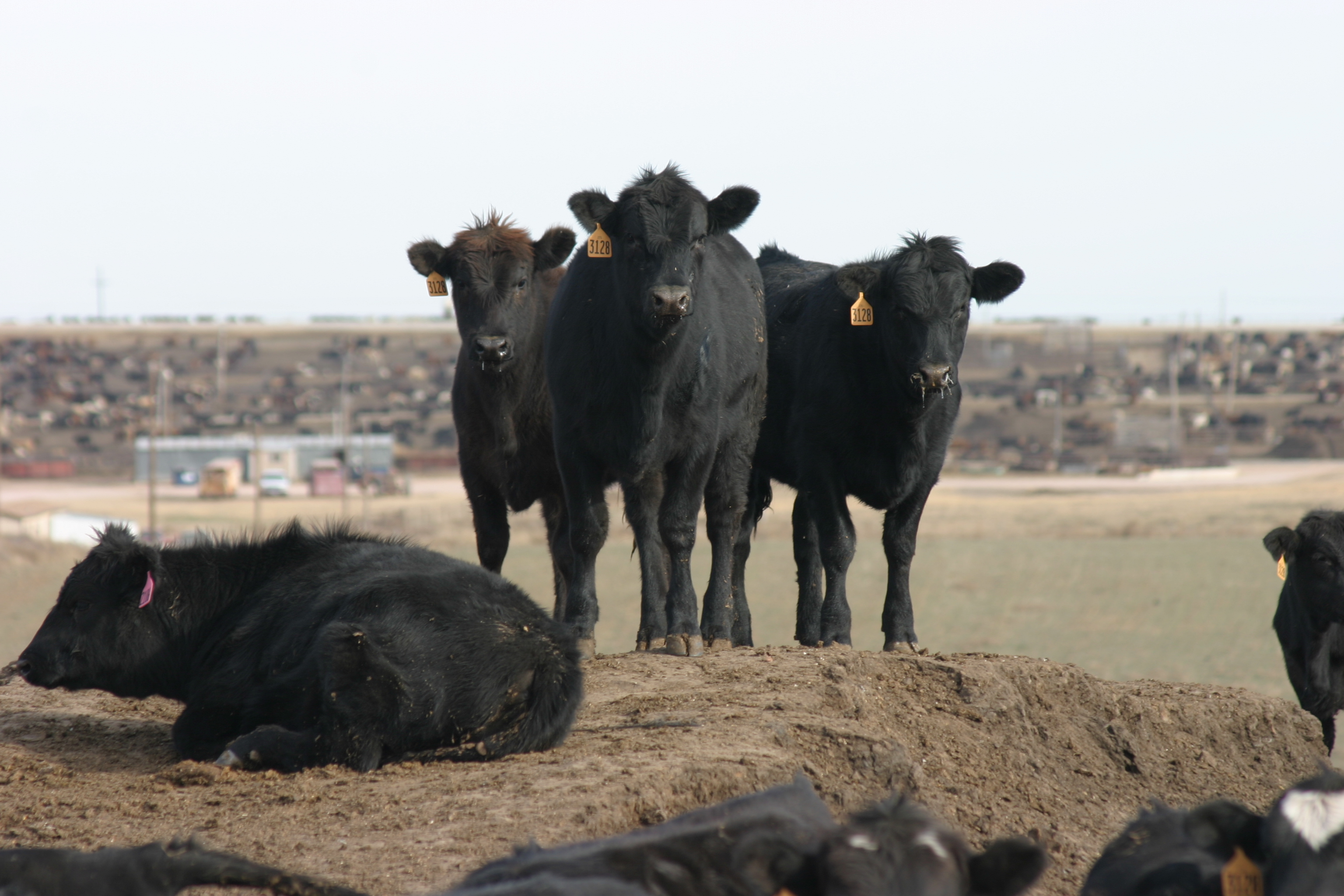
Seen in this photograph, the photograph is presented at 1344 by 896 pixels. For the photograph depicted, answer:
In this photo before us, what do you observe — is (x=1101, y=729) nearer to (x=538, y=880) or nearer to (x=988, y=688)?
(x=988, y=688)

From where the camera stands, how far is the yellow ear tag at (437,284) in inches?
399

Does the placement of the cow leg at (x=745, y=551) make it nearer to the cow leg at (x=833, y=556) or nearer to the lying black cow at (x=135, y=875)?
the cow leg at (x=833, y=556)

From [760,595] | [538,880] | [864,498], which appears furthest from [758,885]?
[760,595]

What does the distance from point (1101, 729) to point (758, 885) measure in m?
4.89

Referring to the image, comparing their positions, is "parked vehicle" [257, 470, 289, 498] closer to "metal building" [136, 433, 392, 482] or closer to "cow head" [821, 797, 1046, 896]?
"metal building" [136, 433, 392, 482]

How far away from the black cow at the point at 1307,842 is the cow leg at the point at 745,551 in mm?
5805

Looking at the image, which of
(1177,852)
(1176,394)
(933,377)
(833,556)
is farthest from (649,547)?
(1176,394)

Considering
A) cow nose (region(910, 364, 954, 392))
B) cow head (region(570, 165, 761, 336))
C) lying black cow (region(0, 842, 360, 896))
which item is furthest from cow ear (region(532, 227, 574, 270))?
lying black cow (region(0, 842, 360, 896))

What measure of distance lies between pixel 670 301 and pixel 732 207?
52.5 inches

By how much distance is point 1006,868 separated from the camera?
11.8 ft

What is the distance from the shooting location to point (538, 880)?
12.6ft

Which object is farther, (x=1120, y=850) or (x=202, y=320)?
(x=202, y=320)

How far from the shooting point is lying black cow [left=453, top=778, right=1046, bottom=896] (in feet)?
11.6

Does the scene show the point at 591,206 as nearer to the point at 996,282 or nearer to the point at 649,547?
the point at 649,547
